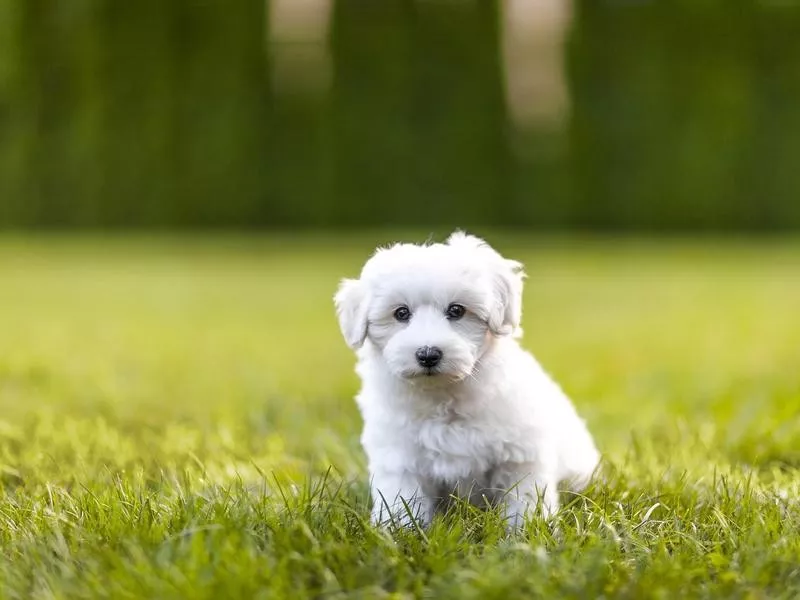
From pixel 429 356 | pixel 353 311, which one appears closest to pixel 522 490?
pixel 429 356

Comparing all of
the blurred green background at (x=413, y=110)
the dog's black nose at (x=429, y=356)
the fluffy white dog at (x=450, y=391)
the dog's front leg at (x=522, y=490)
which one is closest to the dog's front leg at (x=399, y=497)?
the fluffy white dog at (x=450, y=391)

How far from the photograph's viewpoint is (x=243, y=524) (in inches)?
108

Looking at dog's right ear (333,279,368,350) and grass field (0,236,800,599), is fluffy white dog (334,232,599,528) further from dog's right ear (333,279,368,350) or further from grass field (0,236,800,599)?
grass field (0,236,800,599)

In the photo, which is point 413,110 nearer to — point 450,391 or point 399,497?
point 450,391

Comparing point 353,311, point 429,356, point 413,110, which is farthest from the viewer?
point 413,110

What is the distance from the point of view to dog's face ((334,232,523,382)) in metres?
2.98

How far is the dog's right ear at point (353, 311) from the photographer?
3199mm

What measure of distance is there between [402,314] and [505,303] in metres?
0.32

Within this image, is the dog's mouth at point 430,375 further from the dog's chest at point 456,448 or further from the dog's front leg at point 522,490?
the dog's front leg at point 522,490

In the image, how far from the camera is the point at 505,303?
318 cm

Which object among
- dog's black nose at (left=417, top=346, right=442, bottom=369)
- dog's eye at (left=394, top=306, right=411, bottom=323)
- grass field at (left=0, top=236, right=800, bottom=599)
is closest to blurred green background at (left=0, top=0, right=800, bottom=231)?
grass field at (left=0, top=236, right=800, bottom=599)

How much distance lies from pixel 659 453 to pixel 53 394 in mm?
3219

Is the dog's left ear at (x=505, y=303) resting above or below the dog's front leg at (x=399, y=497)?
above

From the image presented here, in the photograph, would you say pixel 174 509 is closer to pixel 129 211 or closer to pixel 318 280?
pixel 318 280
